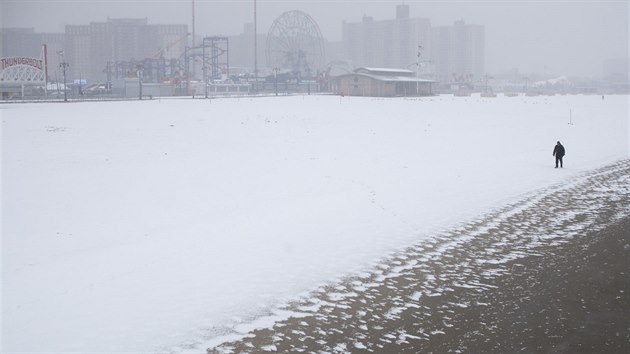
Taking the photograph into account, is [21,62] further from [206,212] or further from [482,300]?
[482,300]

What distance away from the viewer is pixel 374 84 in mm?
102875

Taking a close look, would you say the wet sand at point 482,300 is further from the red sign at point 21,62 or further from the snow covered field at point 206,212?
the red sign at point 21,62

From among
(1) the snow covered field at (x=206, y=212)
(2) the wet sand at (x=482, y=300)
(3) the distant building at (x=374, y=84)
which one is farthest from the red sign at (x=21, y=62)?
(2) the wet sand at (x=482, y=300)

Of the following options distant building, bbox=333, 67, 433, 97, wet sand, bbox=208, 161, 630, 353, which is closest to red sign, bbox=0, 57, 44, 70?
distant building, bbox=333, 67, 433, 97

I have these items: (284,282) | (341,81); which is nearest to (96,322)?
(284,282)

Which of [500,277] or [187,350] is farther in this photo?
[500,277]

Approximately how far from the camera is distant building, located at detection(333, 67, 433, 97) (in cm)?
10200

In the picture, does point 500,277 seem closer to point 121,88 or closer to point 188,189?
point 188,189

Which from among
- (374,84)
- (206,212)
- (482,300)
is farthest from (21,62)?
(482,300)

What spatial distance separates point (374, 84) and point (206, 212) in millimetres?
89717

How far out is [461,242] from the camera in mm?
13250

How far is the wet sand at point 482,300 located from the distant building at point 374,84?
88.6 meters

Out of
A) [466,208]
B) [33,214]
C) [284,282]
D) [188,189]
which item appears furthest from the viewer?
[188,189]

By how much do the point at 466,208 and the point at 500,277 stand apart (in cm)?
555
